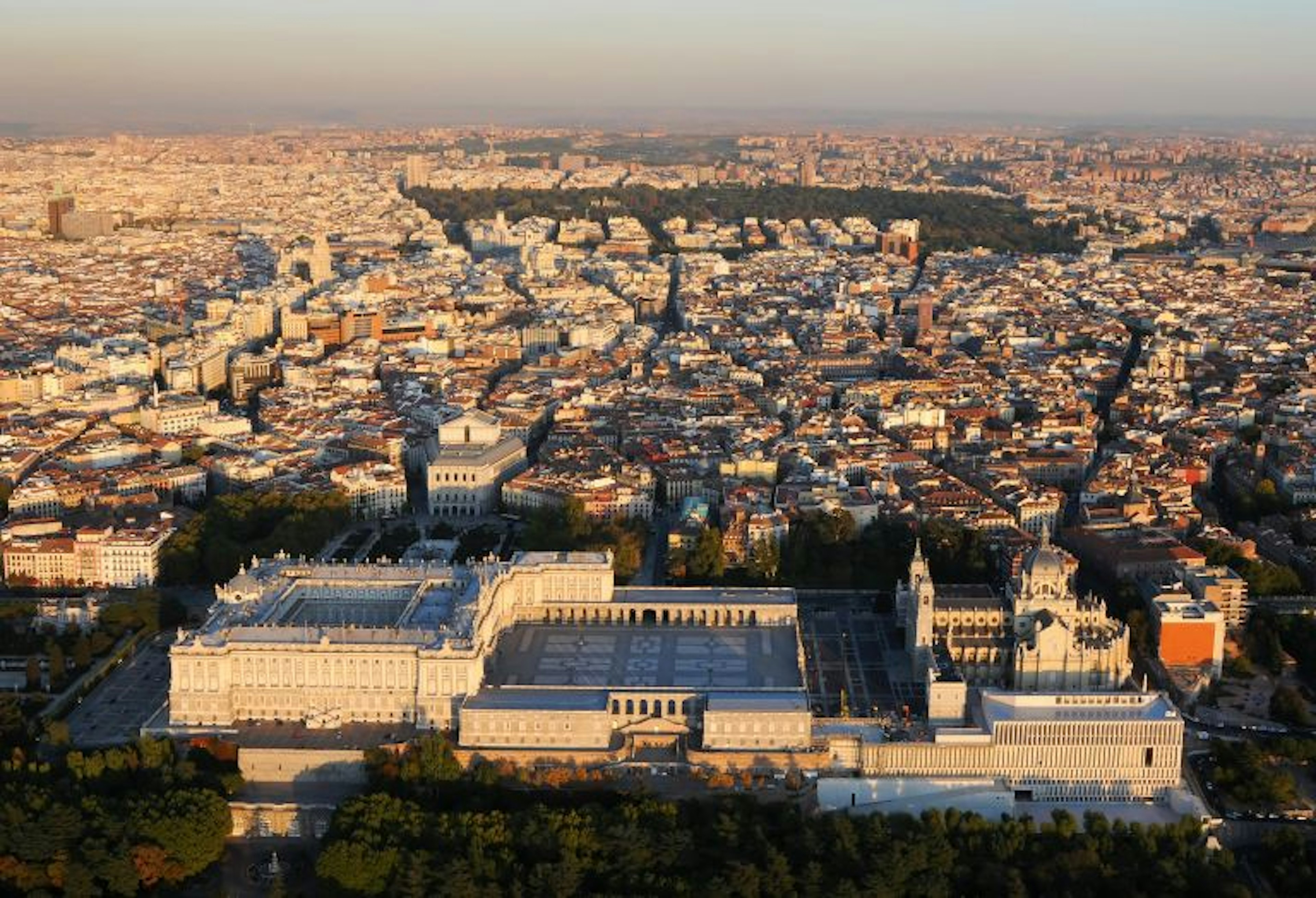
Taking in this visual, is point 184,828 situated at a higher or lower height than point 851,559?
lower

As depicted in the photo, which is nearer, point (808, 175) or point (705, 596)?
point (705, 596)

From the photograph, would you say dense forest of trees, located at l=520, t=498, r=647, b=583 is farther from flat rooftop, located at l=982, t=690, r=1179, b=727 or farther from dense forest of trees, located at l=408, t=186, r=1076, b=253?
dense forest of trees, located at l=408, t=186, r=1076, b=253

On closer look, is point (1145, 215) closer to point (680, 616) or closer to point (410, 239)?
point (410, 239)

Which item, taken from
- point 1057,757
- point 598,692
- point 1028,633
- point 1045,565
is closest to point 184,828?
point 598,692

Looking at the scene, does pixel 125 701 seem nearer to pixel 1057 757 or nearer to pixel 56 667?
pixel 56 667

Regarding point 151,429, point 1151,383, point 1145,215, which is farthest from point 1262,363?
point 1145,215

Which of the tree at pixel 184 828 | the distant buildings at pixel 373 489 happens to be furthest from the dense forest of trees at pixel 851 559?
the tree at pixel 184 828
